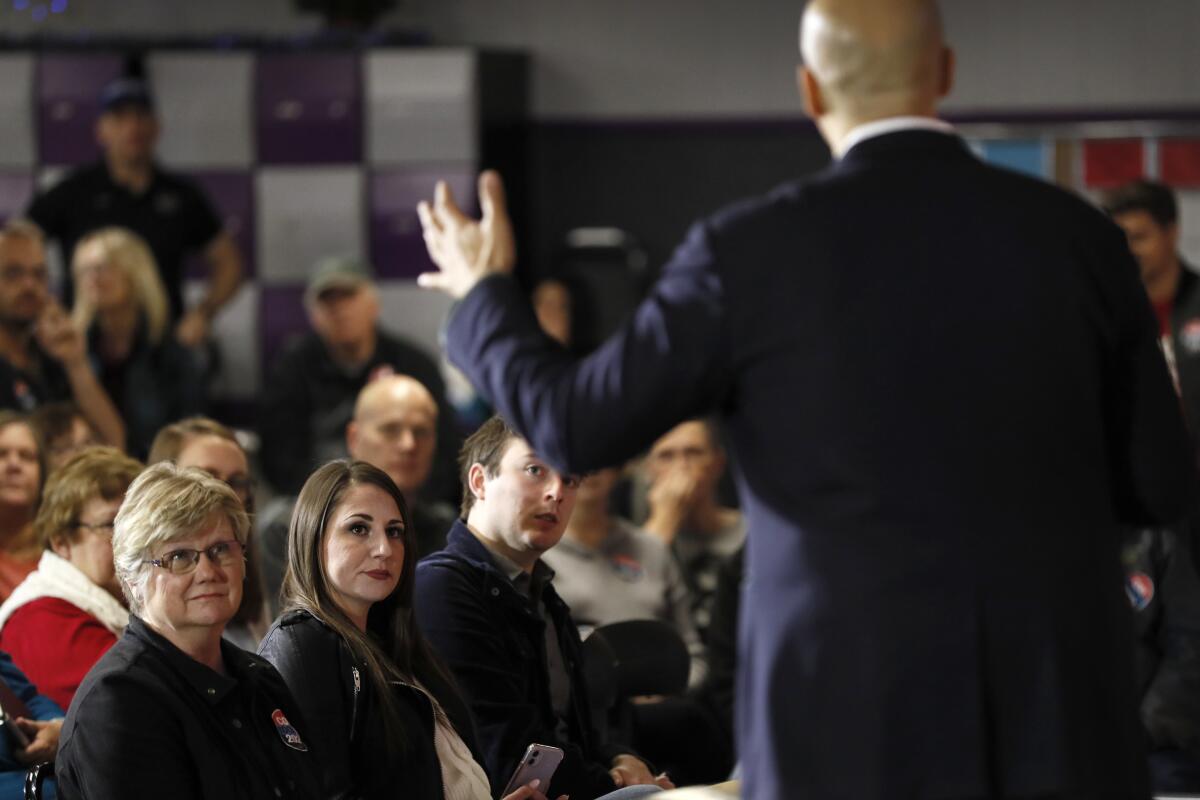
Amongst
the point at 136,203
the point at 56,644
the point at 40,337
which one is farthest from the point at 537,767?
the point at 136,203

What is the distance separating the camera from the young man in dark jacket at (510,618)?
2.99m

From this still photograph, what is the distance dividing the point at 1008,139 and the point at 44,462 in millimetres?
4894

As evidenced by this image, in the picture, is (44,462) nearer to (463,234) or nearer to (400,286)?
(463,234)

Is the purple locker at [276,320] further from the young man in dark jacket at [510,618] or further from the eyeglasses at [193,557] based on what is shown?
the eyeglasses at [193,557]

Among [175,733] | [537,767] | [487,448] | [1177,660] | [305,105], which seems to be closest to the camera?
[175,733]

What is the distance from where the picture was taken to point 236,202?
23.4 feet

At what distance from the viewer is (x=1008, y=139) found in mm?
7605

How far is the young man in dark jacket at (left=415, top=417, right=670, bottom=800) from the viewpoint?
299 cm

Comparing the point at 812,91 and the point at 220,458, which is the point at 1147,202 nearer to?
the point at 220,458

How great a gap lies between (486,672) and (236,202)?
4.50 m

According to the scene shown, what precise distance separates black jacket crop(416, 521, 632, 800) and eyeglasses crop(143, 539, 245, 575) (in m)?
0.46

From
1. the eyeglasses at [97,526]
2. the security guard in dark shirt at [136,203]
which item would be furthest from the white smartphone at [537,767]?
the security guard in dark shirt at [136,203]

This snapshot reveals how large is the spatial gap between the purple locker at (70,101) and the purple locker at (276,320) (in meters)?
0.87

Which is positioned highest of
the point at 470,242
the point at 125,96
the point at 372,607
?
the point at 125,96
